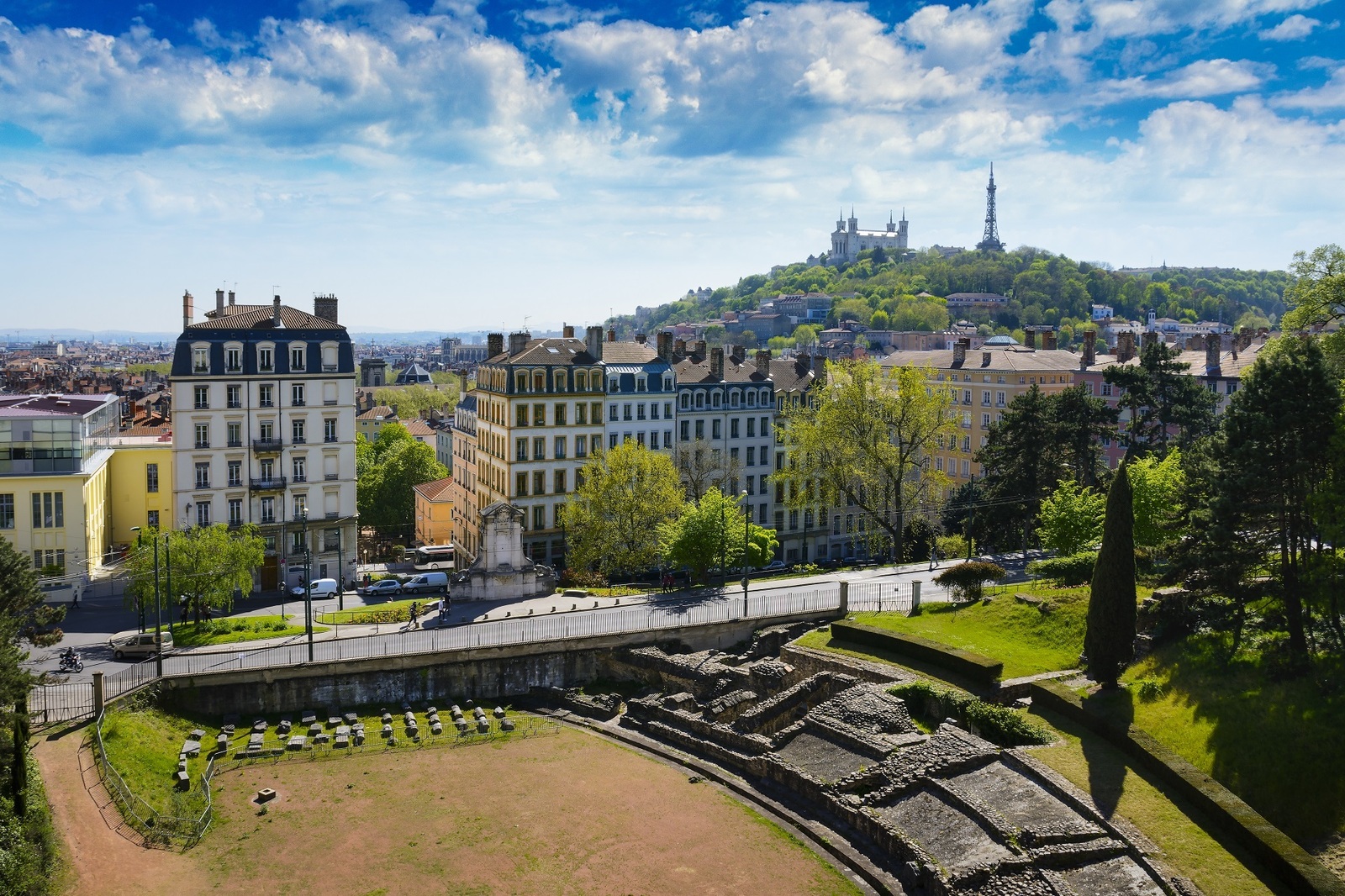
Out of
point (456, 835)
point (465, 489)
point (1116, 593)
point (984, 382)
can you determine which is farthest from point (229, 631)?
point (984, 382)

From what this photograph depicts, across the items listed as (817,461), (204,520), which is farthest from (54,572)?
(817,461)

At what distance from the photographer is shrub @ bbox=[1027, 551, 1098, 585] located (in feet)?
179

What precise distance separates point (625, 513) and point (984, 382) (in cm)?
4860

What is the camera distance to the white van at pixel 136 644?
46.4 m

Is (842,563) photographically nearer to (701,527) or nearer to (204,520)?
(701,527)

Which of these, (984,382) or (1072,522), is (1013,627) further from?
(984,382)

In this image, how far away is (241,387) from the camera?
6391 centimetres

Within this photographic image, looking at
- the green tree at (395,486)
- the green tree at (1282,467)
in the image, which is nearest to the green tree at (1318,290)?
the green tree at (1282,467)

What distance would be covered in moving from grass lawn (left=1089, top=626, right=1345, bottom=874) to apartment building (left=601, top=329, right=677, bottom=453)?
43.2 meters

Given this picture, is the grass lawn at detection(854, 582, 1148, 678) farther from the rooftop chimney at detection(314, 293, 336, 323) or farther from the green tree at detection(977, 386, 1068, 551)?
the rooftop chimney at detection(314, 293, 336, 323)

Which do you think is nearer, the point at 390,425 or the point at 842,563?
the point at 842,563

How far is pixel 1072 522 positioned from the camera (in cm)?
5800

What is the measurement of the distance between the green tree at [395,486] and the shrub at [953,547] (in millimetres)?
50164

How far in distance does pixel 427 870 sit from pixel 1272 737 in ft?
86.4
